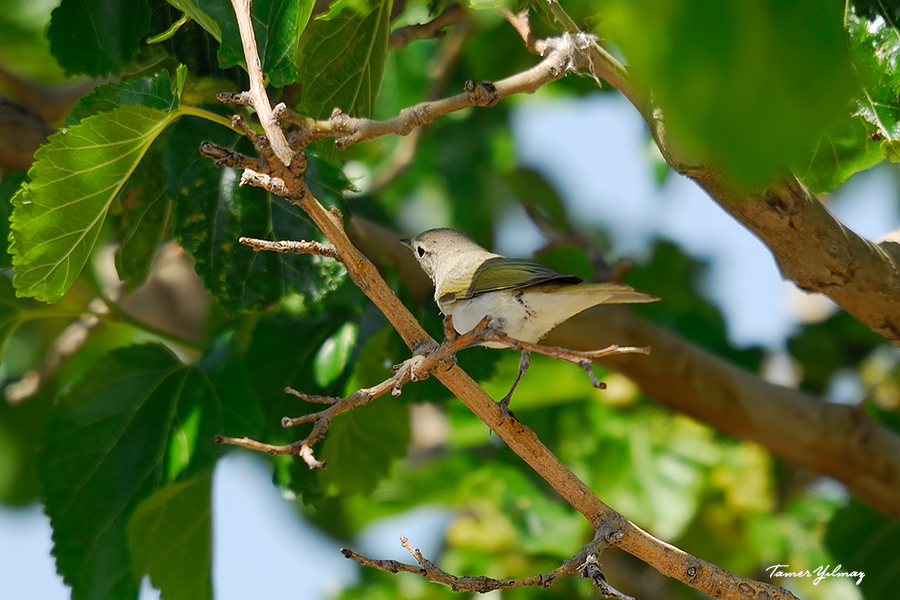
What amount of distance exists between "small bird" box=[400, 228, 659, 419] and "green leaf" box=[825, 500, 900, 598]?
131 cm

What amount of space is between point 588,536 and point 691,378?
0.97 m

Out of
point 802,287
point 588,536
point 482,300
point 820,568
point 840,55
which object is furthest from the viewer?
point 588,536

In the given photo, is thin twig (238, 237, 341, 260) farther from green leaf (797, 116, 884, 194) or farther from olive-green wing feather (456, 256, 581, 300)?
green leaf (797, 116, 884, 194)

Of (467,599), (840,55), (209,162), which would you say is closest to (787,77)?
(840,55)

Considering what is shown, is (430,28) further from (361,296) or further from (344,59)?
(361,296)

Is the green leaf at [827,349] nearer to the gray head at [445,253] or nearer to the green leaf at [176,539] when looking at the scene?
the gray head at [445,253]

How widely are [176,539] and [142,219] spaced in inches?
30.9

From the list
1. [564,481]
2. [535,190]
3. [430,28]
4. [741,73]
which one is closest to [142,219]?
[430,28]

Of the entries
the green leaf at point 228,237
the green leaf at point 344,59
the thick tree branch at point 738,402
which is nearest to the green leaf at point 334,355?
the thick tree branch at point 738,402

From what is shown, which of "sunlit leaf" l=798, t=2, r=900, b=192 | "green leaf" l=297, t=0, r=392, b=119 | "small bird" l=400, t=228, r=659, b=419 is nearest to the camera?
"sunlit leaf" l=798, t=2, r=900, b=192

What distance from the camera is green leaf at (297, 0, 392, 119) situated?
189 cm

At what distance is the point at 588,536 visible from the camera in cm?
347

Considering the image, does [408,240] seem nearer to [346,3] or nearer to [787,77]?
[346,3]
